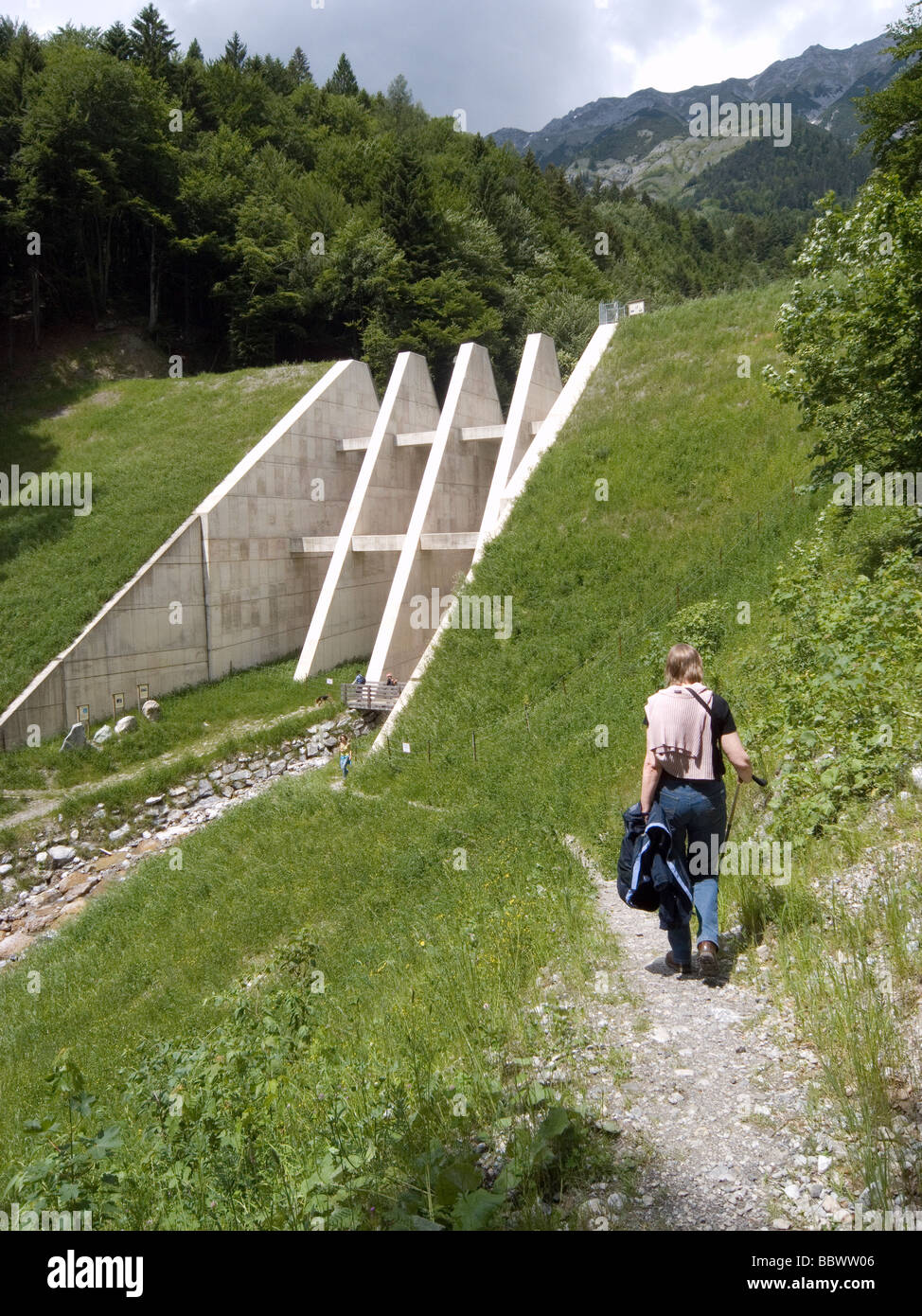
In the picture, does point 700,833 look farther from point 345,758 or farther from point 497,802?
point 345,758

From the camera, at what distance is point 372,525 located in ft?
72.5

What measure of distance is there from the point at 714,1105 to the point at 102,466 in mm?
24325

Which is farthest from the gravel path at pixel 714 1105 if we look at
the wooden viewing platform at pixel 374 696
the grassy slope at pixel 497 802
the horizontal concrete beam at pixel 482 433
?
the horizontal concrete beam at pixel 482 433

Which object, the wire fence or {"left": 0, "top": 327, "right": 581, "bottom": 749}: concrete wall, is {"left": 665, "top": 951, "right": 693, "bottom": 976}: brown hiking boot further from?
{"left": 0, "top": 327, "right": 581, "bottom": 749}: concrete wall

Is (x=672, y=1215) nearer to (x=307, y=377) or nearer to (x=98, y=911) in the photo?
(x=98, y=911)

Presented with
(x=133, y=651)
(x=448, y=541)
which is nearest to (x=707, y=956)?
(x=448, y=541)

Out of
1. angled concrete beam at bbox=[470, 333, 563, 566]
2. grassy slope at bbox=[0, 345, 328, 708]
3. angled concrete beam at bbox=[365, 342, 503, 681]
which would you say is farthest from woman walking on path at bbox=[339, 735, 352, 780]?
grassy slope at bbox=[0, 345, 328, 708]

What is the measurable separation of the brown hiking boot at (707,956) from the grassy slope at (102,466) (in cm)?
1590

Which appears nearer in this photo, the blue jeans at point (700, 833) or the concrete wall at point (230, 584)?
the blue jeans at point (700, 833)

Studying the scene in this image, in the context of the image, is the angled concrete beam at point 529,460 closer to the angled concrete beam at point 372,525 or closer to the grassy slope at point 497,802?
the grassy slope at point 497,802

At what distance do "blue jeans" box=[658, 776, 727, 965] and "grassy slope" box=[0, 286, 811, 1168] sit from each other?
927mm

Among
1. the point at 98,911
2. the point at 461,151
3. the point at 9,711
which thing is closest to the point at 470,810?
the point at 98,911

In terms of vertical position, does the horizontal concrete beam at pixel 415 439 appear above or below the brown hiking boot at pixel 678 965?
above

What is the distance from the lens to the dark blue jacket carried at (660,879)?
4.32 metres
